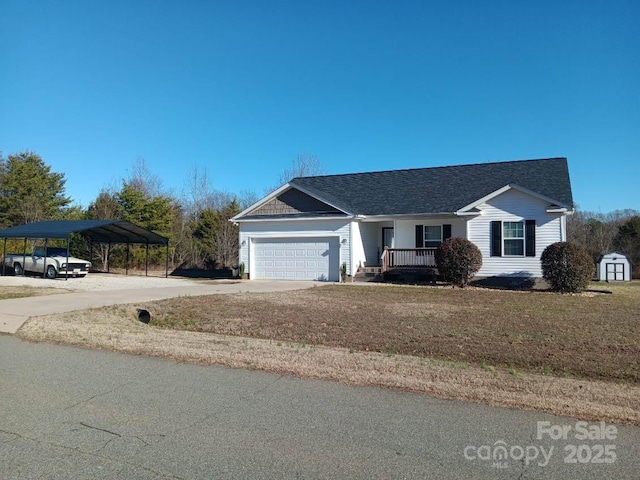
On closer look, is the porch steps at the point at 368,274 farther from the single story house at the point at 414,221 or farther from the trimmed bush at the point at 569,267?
the trimmed bush at the point at 569,267

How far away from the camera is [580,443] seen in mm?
3963

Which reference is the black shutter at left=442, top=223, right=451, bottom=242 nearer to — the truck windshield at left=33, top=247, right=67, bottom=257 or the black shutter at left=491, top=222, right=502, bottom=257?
the black shutter at left=491, top=222, right=502, bottom=257

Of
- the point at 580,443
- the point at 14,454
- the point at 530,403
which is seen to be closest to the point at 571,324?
the point at 530,403

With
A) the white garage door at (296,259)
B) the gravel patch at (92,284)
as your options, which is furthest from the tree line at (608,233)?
A: the gravel patch at (92,284)

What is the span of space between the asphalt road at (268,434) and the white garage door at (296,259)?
16.2 meters

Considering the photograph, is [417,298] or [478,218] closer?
[417,298]

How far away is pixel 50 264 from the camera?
23141 millimetres

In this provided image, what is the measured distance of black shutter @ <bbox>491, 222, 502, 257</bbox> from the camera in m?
20.0

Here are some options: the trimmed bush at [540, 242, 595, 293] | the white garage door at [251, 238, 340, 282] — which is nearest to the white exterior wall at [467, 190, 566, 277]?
the trimmed bush at [540, 242, 595, 293]

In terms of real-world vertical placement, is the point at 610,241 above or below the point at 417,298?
above

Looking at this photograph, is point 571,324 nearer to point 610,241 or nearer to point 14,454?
point 14,454

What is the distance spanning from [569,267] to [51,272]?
77.1 feet

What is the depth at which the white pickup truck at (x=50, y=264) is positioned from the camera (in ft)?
75.3

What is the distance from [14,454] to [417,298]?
11.8 m
